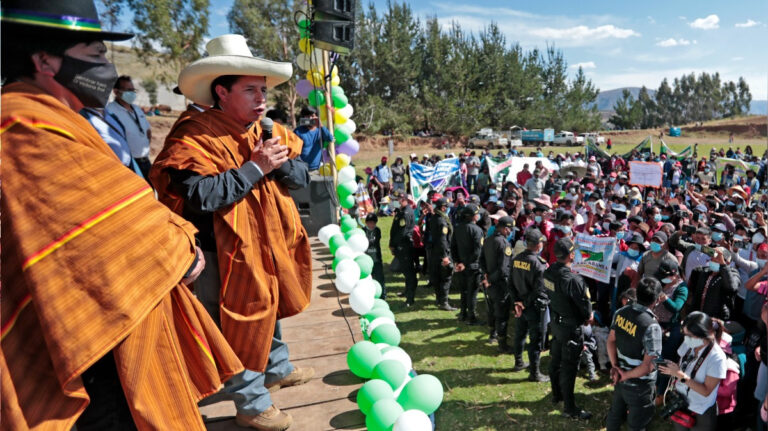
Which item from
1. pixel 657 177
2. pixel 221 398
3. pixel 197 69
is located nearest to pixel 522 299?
pixel 221 398

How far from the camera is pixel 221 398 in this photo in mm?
2922

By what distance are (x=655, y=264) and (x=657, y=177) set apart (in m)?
7.30

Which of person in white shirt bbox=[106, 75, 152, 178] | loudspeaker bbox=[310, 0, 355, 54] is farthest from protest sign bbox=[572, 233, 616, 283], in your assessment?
person in white shirt bbox=[106, 75, 152, 178]

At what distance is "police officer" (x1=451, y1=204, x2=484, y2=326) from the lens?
7449 mm

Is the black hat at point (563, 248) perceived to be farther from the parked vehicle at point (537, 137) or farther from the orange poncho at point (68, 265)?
the parked vehicle at point (537, 137)

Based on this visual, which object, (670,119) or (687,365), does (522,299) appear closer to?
(687,365)

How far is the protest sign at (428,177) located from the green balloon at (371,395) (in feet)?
33.5

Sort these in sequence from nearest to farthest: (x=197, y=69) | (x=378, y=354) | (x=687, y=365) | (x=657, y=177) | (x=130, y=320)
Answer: (x=130, y=320)
(x=197, y=69)
(x=378, y=354)
(x=687, y=365)
(x=657, y=177)

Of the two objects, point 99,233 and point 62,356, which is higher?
point 99,233

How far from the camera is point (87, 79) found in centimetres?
140

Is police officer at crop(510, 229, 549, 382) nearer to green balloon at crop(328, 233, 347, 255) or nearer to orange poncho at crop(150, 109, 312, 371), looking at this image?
green balloon at crop(328, 233, 347, 255)

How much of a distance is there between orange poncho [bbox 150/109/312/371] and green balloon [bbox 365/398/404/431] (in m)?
0.74

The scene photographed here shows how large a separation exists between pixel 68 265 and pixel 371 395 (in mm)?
2023

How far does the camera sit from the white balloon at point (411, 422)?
Answer: 8.81ft
